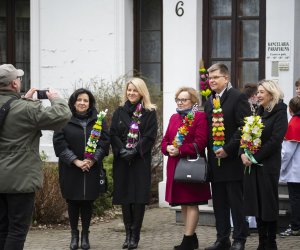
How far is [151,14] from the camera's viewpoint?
577 inches

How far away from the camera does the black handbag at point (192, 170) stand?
9.07m

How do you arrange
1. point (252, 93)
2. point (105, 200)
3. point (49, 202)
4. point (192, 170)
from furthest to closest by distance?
point (105, 200), point (49, 202), point (252, 93), point (192, 170)

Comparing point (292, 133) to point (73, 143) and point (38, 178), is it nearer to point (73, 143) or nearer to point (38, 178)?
point (73, 143)

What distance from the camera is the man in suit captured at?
9086 mm

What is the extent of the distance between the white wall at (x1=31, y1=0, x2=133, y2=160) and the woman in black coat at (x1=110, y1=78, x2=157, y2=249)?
4383 mm

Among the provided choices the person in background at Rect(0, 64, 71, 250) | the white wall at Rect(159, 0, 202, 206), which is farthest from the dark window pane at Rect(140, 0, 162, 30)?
the person in background at Rect(0, 64, 71, 250)

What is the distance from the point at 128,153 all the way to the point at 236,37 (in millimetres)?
4252

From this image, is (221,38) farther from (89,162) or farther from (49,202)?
(89,162)

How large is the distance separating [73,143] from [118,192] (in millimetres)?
765

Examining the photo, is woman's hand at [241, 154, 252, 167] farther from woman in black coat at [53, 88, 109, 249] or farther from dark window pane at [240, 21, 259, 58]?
dark window pane at [240, 21, 259, 58]

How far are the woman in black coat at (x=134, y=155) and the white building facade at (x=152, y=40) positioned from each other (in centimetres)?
298

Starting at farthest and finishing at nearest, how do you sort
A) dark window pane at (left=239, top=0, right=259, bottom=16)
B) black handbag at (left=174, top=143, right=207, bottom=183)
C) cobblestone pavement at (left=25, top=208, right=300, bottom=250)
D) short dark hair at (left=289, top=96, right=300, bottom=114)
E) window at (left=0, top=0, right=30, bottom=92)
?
window at (left=0, top=0, right=30, bottom=92) < dark window pane at (left=239, top=0, right=259, bottom=16) < short dark hair at (left=289, top=96, right=300, bottom=114) < cobblestone pavement at (left=25, top=208, right=300, bottom=250) < black handbag at (left=174, top=143, right=207, bottom=183)

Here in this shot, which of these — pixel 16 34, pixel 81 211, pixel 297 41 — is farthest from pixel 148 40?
pixel 81 211

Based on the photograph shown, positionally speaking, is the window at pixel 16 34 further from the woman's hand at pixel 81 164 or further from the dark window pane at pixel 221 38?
the woman's hand at pixel 81 164
